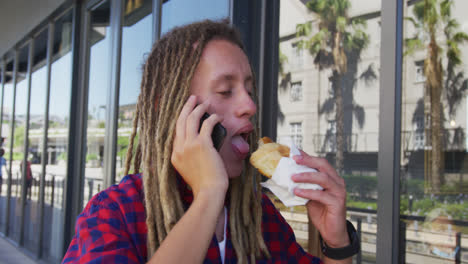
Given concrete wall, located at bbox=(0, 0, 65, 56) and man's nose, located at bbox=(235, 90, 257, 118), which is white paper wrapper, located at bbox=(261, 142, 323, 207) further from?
concrete wall, located at bbox=(0, 0, 65, 56)

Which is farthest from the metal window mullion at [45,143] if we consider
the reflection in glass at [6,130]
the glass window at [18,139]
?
the reflection in glass at [6,130]

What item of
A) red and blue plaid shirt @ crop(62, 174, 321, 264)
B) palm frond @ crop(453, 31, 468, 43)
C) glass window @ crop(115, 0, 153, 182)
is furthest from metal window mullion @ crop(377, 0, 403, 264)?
palm frond @ crop(453, 31, 468, 43)

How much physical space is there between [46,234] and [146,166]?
4680 mm

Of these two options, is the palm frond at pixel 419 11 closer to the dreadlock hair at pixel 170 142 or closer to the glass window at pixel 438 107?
the glass window at pixel 438 107

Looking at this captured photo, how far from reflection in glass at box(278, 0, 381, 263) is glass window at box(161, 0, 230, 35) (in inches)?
153

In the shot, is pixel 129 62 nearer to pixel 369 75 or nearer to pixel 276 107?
pixel 276 107

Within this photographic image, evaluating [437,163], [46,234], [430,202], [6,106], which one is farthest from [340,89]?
[6,106]

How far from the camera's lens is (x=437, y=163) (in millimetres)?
6168

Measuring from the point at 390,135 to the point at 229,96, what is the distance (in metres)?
0.76

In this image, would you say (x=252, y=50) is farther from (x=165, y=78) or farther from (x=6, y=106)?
(x=6, y=106)

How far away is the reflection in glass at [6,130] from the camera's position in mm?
7578

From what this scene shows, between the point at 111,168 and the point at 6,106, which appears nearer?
the point at 111,168

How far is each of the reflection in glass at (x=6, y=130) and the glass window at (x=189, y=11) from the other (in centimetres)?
619

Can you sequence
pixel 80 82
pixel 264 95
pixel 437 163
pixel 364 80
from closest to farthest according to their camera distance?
pixel 264 95
pixel 80 82
pixel 437 163
pixel 364 80
